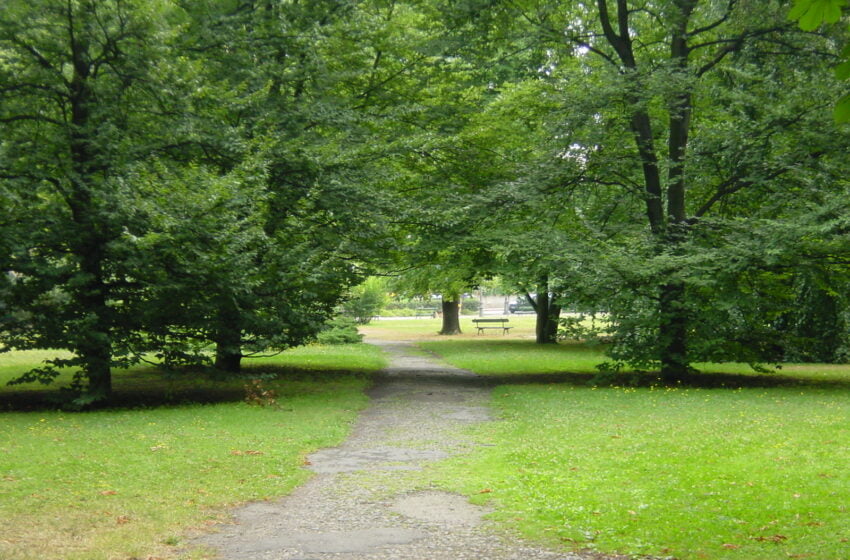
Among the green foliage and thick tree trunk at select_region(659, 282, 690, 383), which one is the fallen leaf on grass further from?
the green foliage

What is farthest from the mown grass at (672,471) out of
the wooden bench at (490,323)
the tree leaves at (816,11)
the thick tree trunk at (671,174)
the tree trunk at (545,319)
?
the wooden bench at (490,323)

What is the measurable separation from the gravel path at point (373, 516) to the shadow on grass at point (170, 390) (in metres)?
5.09

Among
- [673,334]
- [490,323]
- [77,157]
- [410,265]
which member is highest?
[77,157]

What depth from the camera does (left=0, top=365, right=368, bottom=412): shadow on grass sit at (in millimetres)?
15484

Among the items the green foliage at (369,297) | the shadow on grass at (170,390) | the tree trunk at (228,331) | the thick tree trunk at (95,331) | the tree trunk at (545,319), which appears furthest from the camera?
the green foliage at (369,297)

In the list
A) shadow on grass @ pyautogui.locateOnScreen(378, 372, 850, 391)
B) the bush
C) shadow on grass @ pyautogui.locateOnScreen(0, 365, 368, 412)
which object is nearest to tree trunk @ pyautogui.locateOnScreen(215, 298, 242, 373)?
shadow on grass @ pyautogui.locateOnScreen(0, 365, 368, 412)

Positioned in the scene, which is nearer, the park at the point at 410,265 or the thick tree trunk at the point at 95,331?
the park at the point at 410,265

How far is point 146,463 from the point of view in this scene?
936 centimetres

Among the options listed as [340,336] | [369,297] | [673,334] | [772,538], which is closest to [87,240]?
[772,538]

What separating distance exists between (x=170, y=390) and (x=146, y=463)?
6.89 meters

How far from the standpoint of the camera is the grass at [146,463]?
654 cm

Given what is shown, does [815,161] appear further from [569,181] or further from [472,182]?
[472,182]

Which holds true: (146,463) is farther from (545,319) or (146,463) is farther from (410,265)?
(545,319)

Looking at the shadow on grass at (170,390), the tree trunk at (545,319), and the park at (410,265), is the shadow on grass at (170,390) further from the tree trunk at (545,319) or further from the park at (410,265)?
the tree trunk at (545,319)
